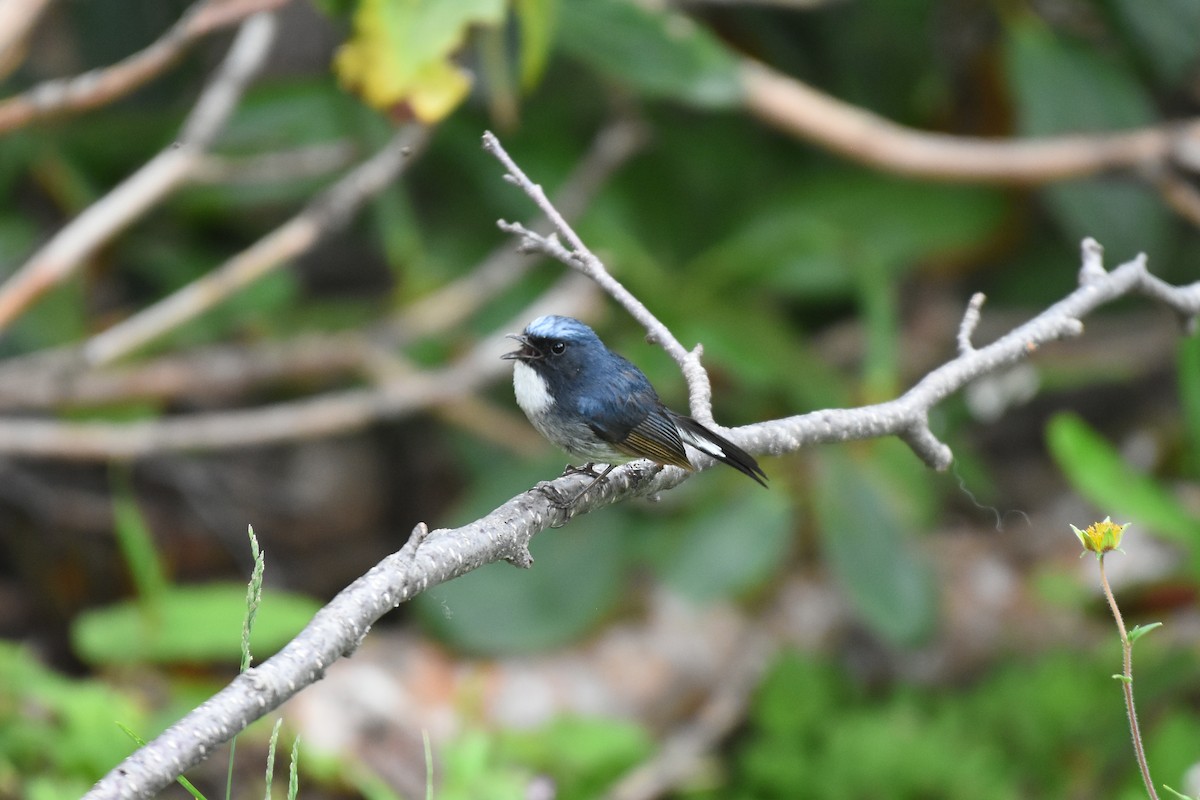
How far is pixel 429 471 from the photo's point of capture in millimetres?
5020

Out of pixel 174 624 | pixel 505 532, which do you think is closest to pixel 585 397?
pixel 505 532

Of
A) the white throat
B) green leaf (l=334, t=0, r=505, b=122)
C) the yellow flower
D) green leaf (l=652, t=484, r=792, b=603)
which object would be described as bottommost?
the yellow flower

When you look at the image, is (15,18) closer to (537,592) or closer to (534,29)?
(534,29)

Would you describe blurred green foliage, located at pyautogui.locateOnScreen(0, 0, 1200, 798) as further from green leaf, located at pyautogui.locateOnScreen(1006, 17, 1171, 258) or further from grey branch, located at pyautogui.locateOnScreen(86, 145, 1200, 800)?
grey branch, located at pyautogui.locateOnScreen(86, 145, 1200, 800)

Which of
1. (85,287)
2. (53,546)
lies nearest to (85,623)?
(53,546)

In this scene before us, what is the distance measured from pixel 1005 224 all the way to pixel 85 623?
3.35 meters

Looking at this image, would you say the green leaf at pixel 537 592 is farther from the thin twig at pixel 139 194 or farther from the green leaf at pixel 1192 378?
the green leaf at pixel 1192 378

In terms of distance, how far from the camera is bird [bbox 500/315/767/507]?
2047mm

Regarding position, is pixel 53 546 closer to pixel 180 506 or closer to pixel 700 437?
pixel 180 506

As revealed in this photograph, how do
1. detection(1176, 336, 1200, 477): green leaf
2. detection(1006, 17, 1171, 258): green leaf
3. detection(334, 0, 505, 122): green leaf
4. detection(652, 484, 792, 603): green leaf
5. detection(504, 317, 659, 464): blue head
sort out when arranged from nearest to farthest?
1. detection(504, 317, 659, 464): blue head
2. detection(334, 0, 505, 122): green leaf
3. detection(1176, 336, 1200, 477): green leaf
4. detection(652, 484, 792, 603): green leaf
5. detection(1006, 17, 1171, 258): green leaf

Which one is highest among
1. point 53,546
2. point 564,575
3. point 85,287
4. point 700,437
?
point 85,287

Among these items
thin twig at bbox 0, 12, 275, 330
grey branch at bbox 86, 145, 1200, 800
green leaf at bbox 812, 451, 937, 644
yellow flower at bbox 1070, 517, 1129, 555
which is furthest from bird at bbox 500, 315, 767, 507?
green leaf at bbox 812, 451, 937, 644

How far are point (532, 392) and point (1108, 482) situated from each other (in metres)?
1.89

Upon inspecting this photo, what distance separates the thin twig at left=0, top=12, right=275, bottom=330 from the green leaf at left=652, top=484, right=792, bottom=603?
179 cm
